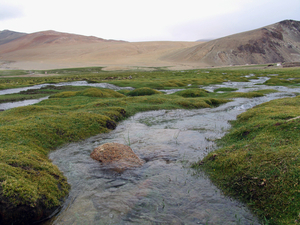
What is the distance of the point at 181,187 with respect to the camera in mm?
6496

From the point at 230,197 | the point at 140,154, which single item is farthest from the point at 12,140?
the point at 230,197

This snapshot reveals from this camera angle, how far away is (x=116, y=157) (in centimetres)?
820

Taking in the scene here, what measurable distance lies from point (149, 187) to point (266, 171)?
3.26m

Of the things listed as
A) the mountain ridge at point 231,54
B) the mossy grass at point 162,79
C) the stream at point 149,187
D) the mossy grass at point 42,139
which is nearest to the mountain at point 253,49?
the mountain ridge at point 231,54

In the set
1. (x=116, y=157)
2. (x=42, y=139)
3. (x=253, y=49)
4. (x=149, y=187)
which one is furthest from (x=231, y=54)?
(x=149, y=187)

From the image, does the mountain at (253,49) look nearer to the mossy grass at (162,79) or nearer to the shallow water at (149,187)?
the mossy grass at (162,79)

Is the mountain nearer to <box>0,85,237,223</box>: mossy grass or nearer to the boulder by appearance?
<box>0,85,237,223</box>: mossy grass

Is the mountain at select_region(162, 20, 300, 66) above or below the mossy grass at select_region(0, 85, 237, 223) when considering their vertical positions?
above

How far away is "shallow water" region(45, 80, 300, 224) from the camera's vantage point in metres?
5.33

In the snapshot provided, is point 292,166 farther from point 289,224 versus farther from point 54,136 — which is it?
point 54,136

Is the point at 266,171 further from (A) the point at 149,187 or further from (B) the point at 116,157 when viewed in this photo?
(B) the point at 116,157

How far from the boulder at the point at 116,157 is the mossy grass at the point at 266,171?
2276 millimetres

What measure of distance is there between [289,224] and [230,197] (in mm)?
1601

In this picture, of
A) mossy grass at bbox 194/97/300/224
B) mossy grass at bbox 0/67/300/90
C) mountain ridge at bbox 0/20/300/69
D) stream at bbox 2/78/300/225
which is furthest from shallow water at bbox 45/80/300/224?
mountain ridge at bbox 0/20/300/69
